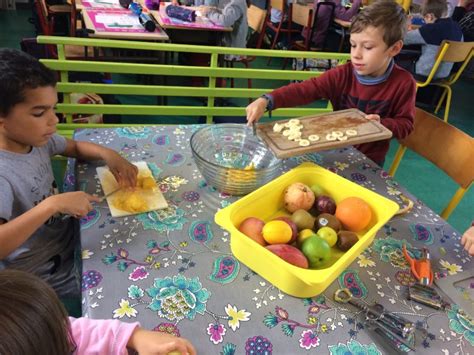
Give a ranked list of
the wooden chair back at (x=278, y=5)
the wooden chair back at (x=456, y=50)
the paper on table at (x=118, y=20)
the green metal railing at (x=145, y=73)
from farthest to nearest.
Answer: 1. the wooden chair back at (x=278, y=5)
2. the wooden chair back at (x=456, y=50)
3. the paper on table at (x=118, y=20)
4. the green metal railing at (x=145, y=73)

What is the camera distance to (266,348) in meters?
0.73

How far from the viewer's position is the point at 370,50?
147cm

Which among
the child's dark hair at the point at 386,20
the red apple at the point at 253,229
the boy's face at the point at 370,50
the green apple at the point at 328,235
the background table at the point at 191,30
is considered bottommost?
the background table at the point at 191,30

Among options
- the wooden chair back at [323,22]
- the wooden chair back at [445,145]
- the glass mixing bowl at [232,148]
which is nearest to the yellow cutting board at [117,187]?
the glass mixing bowl at [232,148]

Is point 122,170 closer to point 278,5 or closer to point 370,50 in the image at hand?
point 370,50

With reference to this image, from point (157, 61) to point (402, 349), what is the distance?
2986 mm

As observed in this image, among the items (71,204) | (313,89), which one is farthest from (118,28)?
(71,204)

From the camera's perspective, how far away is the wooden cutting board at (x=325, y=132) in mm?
1176

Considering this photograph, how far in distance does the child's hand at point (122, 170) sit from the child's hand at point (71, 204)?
15cm

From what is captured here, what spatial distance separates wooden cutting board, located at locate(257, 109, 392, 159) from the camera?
46.3 inches

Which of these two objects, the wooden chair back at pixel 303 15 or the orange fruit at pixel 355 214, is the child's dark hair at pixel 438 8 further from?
the orange fruit at pixel 355 214

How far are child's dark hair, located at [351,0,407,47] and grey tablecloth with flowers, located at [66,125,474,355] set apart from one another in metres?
0.73

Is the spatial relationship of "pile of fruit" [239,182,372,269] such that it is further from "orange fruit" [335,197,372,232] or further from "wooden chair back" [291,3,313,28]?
"wooden chair back" [291,3,313,28]

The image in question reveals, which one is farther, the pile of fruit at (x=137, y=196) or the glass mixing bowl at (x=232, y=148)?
the glass mixing bowl at (x=232, y=148)
